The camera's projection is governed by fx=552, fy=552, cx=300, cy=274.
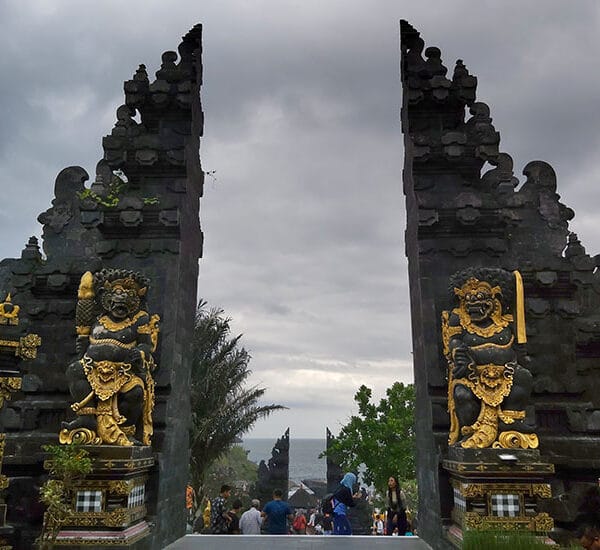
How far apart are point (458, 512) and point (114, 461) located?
4.90 meters

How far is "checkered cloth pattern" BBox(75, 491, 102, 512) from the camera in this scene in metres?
7.35

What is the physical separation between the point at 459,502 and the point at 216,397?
14.3 metres

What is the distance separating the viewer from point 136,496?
802cm

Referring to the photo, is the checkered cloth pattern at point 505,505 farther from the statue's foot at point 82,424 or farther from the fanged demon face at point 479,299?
the statue's foot at point 82,424

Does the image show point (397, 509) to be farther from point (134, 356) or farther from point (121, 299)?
point (121, 299)

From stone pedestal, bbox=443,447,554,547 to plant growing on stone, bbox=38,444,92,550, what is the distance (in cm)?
508

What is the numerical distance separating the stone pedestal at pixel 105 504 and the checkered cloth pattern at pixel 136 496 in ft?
0.05

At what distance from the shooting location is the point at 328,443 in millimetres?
28391

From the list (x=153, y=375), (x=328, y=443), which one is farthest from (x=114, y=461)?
(x=328, y=443)

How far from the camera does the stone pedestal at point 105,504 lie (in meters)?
7.20

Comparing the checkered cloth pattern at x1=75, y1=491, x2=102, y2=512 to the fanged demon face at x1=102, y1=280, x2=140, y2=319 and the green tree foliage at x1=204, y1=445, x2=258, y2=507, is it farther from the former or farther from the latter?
the green tree foliage at x1=204, y1=445, x2=258, y2=507

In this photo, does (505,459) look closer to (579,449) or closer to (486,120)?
(579,449)

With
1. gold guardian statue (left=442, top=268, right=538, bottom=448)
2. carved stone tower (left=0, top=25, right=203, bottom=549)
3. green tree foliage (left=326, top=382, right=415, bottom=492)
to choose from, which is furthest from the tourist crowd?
green tree foliage (left=326, top=382, right=415, bottom=492)

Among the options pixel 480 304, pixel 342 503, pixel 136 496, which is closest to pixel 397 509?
pixel 342 503
